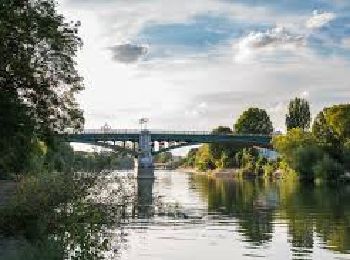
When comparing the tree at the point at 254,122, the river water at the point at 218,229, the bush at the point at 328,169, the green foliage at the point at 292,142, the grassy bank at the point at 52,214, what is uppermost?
the tree at the point at 254,122

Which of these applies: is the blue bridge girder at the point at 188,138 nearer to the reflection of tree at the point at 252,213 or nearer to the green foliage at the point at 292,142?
the green foliage at the point at 292,142

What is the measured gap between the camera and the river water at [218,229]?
3388cm

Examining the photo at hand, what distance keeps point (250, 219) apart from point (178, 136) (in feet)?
332

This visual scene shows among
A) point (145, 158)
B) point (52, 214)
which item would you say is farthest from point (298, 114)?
point (52, 214)

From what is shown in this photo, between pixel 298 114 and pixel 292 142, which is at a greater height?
pixel 298 114

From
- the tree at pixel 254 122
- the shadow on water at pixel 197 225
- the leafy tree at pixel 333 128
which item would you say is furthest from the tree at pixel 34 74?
the tree at pixel 254 122

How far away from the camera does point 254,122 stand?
590 ft

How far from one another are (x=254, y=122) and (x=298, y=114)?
465 inches

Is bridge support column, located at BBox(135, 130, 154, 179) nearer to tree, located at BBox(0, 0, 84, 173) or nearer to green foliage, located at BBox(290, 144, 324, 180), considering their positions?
green foliage, located at BBox(290, 144, 324, 180)

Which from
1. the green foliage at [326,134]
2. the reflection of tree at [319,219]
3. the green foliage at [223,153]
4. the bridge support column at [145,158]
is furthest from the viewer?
the green foliage at [223,153]

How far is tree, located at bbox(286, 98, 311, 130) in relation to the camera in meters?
182

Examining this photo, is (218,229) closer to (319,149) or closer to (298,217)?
(298,217)

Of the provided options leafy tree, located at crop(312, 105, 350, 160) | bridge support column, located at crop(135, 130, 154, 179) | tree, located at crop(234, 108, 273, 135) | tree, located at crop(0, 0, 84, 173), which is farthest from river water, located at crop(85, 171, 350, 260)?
tree, located at crop(234, 108, 273, 135)

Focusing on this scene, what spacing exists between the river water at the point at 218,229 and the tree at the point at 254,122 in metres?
112
